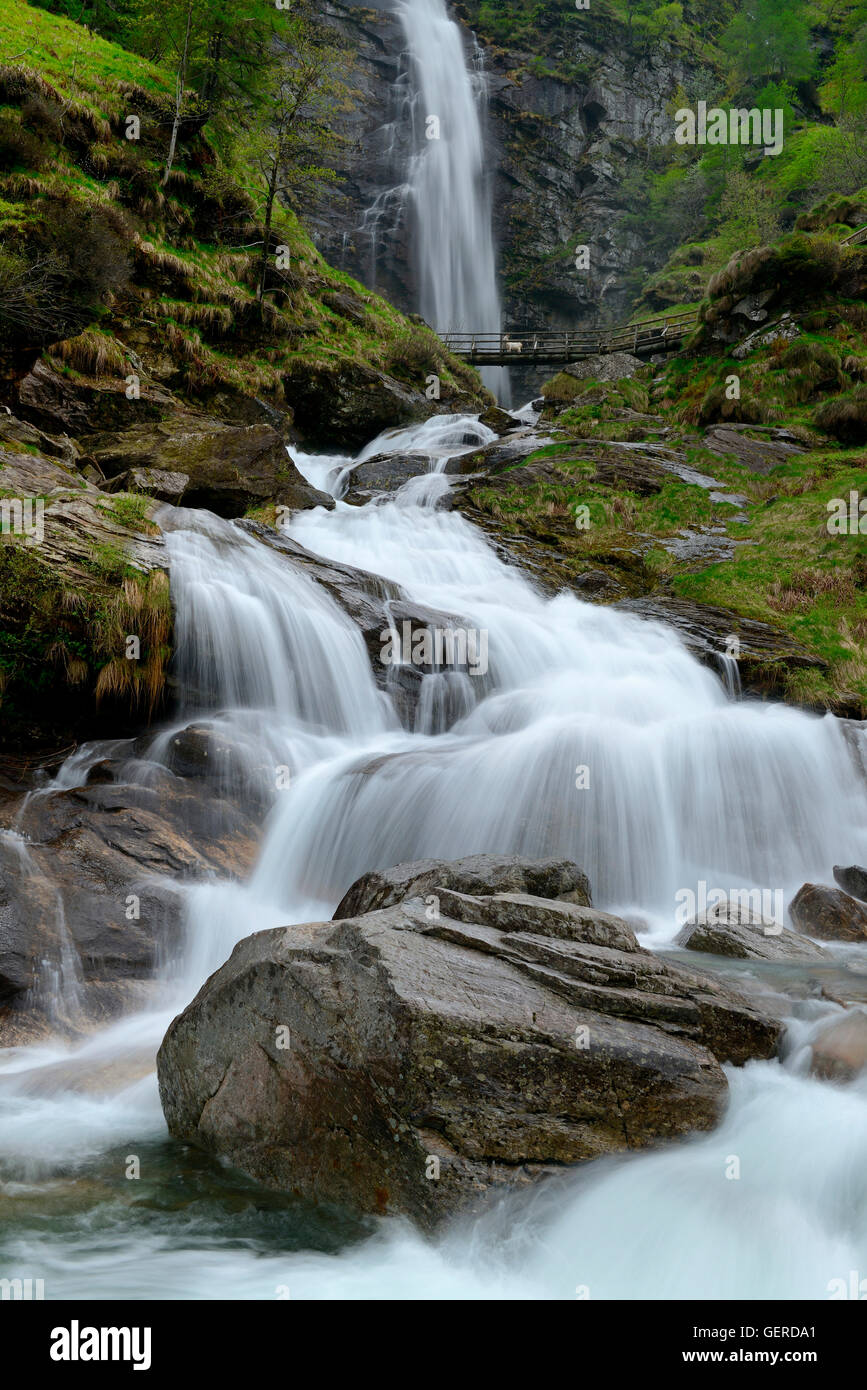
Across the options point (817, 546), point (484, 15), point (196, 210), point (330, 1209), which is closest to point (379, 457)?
point (196, 210)

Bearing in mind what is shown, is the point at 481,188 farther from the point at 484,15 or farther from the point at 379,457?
the point at 379,457

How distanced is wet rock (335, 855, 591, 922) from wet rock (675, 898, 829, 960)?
1.22 meters

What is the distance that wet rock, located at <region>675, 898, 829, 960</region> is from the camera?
5.99m

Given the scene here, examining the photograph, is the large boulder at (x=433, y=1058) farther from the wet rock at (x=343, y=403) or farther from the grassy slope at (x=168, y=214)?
the wet rock at (x=343, y=403)

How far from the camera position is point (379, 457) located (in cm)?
1967

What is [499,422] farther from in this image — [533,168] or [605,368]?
[533,168]

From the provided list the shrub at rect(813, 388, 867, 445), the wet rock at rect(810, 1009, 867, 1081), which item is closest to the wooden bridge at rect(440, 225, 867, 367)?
the shrub at rect(813, 388, 867, 445)

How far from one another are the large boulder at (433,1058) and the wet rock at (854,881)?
12.8 feet

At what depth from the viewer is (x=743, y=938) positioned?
6078 mm

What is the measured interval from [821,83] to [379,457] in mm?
62652

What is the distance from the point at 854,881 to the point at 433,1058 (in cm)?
589

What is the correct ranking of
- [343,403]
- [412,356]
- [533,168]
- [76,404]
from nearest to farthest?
1. [76,404]
2. [343,403]
3. [412,356]
4. [533,168]

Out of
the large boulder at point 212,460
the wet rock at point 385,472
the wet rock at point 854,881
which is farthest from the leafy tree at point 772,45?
the wet rock at point 854,881

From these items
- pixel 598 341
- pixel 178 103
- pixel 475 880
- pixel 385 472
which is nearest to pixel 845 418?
pixel 385 472
